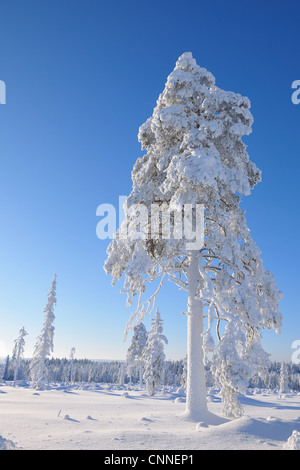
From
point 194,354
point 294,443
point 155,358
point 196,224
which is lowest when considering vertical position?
point 155,358

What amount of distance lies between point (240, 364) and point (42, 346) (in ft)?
112

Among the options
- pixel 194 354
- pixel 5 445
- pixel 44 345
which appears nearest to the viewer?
pixel 5 445

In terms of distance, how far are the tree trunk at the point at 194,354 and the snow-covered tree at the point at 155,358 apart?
2394 centimetres

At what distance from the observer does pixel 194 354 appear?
35.1 feet

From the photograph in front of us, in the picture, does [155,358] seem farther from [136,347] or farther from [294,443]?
[294,443]

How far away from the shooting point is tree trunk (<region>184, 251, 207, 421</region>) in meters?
10.2

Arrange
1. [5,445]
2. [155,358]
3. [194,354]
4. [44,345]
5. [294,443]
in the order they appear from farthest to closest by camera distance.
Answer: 1. [44,345]
2. [155,358]
3. [194,354]
4. [294,443]
5. [5,445]

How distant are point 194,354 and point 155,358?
24.6 meters

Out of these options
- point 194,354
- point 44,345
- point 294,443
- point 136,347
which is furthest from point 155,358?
point 294,443

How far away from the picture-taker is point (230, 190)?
11.4m

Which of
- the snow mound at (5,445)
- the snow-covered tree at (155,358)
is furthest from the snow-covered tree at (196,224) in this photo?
the snow-covered tree at (155,358)

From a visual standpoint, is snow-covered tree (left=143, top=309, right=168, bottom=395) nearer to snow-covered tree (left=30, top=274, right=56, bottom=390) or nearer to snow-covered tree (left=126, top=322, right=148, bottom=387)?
snow-covered tree (left=126, top=322, right=148, bottom=387)

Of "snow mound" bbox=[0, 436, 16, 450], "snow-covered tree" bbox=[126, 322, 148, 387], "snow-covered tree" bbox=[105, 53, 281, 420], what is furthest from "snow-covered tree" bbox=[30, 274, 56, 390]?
"snow mound" bbox=[0, 436, 16, 450]

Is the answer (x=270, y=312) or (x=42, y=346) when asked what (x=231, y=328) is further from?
(x=42, y=346)
